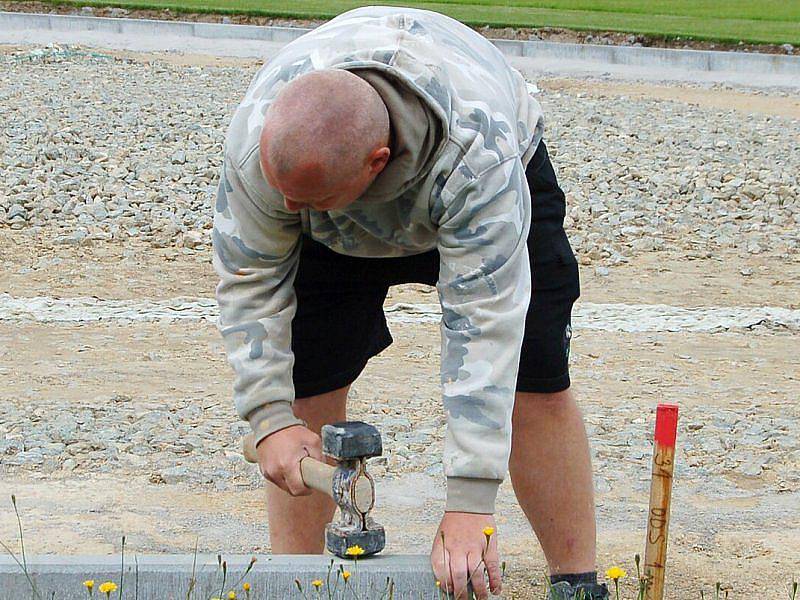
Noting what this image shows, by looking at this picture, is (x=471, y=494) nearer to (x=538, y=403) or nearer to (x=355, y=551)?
(x=355, y=551)

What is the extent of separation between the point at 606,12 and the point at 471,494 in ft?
69.6

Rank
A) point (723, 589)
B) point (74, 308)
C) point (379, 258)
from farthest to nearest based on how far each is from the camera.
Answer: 1. point (74, 308)
2. point (723, 589)
3. point (379, 258)

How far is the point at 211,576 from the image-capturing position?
2.44 meters

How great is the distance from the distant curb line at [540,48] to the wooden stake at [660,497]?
14180 millimetres

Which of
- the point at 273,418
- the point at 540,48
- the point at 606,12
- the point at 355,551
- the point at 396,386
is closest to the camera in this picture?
the point at 355,551

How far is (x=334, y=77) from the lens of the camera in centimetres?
206

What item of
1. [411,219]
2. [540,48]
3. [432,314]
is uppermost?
[411,219]

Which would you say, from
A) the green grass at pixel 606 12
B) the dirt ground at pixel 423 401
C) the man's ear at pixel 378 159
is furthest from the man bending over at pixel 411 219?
the green grass at pixel 606 12

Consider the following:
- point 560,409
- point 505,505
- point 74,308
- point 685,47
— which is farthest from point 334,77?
point 685,47

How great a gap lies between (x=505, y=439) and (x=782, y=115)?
11.4 meters

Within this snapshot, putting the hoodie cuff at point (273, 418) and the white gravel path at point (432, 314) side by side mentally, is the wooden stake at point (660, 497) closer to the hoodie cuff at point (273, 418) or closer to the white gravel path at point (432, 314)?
the hoodie cuff at point (273, 418)

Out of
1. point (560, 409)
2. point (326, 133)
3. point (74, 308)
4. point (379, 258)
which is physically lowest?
point (74, 308)

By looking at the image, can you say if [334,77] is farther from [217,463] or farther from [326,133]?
[217,463]

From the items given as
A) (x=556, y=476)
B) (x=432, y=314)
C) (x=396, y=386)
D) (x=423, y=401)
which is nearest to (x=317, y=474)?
(x=556, y=476)
